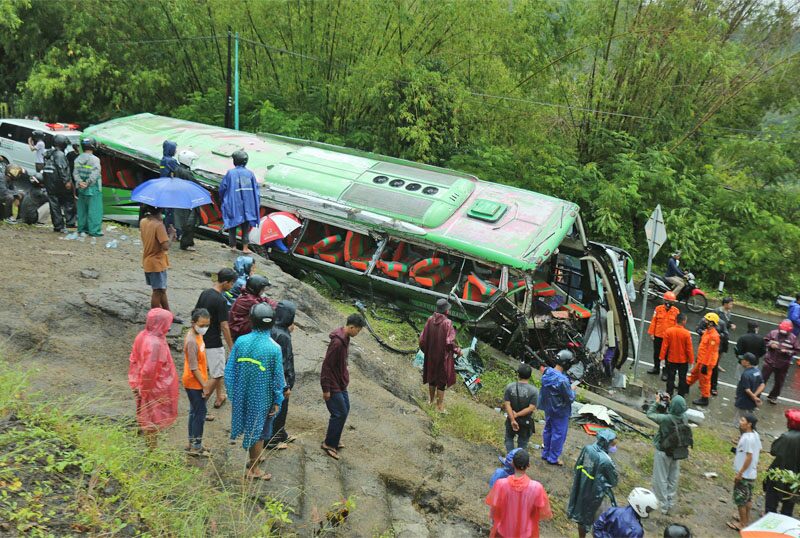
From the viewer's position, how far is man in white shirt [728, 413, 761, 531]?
7.65 metres

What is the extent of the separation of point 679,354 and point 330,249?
19.7ft

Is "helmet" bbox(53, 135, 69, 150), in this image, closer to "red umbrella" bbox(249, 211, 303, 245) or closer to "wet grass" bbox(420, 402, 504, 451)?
"red umbrella" bbox(249, 211, 303, 245)

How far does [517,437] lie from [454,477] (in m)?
1.04

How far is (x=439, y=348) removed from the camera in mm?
8453

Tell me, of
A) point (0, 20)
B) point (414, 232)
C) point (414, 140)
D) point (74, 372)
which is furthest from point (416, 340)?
point (0, 20)

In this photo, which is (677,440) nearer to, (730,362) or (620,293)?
(620,293)

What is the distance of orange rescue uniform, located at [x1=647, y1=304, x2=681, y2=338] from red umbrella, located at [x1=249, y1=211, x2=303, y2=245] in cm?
647

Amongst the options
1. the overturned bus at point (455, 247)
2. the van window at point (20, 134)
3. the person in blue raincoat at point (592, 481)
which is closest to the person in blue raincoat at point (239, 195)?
the overturned bus at point (455, 247)

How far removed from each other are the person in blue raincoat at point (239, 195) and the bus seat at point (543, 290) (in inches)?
189

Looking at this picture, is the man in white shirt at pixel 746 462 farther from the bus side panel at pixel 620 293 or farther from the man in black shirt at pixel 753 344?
the man in black shirt at pixel 753 344

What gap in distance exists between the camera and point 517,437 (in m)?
7.96

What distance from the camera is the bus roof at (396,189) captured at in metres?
10.7

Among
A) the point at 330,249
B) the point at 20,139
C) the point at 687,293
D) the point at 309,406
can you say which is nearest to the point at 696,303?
the point at 687,293

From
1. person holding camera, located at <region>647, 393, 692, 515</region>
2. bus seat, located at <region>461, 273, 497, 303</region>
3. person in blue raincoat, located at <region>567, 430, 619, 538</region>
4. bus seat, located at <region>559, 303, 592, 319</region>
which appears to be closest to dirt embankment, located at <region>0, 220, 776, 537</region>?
person holding camera, located at <region>647, 393, 692, 515</region>
